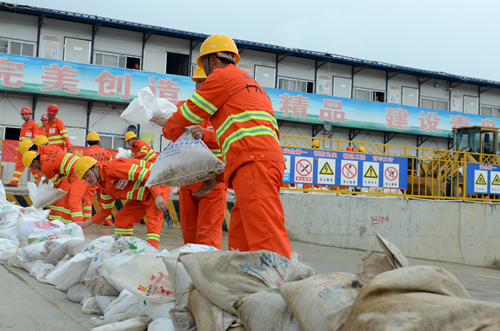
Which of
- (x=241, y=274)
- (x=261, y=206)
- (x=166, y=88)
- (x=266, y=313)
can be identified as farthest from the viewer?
(x=166, y=88)

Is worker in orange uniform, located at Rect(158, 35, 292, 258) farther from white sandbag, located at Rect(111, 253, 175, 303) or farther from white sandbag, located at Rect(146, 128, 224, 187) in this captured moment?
→ white sandbag, located at Rect(111, 253, 175, 303)

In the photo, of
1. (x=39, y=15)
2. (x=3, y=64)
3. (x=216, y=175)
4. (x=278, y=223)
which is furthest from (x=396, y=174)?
(x=39, y=15)

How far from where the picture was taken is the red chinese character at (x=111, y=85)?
15977mm

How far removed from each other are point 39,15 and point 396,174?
1402 centimetres

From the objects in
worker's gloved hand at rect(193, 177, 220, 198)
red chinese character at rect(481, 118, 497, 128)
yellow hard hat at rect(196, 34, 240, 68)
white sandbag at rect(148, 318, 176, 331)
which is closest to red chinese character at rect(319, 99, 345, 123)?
red chinese character at rect(481, 118, 497, 128)

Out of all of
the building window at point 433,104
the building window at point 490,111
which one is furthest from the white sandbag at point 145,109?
the building window at point 490,111

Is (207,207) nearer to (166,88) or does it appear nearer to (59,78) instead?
(166,88)

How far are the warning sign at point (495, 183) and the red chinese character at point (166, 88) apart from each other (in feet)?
34.9

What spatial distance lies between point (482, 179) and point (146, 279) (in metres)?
10.7

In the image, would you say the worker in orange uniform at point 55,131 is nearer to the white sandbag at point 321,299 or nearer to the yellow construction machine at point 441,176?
the yellow construction machine at point 441,176

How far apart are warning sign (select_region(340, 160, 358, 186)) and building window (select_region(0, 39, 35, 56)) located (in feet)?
42.9

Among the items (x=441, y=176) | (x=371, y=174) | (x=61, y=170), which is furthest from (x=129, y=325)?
(x=441, y=176)

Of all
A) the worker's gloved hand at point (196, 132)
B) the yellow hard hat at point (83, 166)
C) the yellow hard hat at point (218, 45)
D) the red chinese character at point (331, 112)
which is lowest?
the yellow hard hat at point (83, 166)

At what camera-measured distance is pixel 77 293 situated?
324 cm
